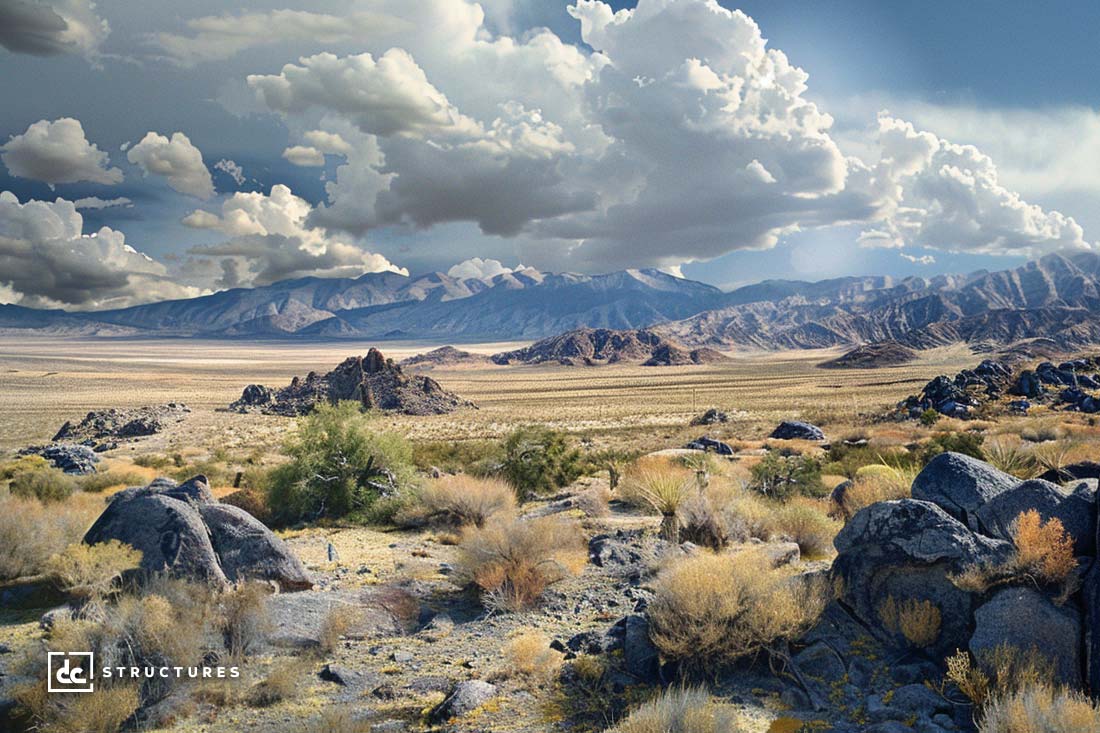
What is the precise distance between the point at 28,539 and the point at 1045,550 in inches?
581

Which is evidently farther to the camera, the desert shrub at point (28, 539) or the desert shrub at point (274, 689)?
the desert shrub at point (28, 539)

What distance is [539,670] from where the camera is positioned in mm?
8156

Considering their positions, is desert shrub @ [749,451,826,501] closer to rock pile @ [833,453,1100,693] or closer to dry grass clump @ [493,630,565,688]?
rock pile @ [833,453,1100,693]

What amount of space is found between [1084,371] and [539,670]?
51.3 metres

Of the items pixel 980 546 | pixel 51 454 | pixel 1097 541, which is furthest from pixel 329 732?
pixel 51 454

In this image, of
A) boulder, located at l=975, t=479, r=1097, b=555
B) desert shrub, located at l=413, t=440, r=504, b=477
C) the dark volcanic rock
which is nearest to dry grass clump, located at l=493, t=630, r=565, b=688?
boulder, located at l=975, t=479, r=1097, b=555

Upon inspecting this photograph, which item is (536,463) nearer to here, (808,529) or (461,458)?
(461,458)

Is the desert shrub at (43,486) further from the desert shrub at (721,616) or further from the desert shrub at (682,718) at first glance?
the desert shrub at (682,718)

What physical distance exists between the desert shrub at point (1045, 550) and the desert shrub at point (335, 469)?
48.5 ft

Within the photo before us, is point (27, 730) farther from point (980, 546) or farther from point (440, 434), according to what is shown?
point (440, 434)

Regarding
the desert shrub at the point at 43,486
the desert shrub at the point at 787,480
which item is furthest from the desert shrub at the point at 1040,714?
the desert shrub at the point at 43,486

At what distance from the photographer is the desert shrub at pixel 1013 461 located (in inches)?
568

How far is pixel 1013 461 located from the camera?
51.9 feet

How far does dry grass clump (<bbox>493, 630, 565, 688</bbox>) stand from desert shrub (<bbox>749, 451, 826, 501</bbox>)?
10466mm
